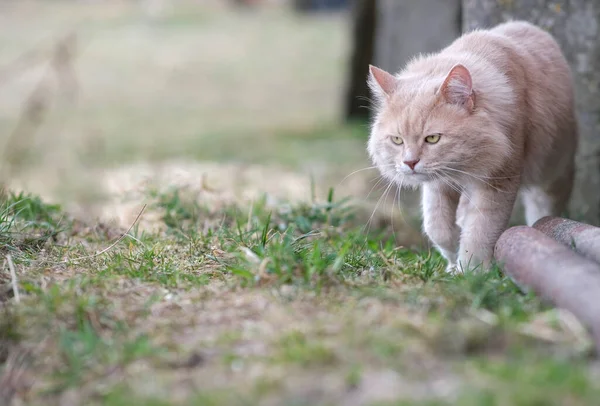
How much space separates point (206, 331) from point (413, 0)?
222 inches

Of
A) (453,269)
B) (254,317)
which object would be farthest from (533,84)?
(254,317)

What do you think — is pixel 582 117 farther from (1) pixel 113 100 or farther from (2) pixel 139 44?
(2) pixel 139 44

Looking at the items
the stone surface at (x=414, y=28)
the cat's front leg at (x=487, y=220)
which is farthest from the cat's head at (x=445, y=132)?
the stone surface at (x=414, y=28)

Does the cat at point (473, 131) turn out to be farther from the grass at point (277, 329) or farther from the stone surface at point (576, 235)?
the grass at point (277, 329)

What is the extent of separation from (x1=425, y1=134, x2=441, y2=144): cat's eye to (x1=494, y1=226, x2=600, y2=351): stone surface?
0.51 metres

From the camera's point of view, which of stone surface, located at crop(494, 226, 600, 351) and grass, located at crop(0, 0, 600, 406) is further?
stone surface, located at crop(494, 226, 600, 351)

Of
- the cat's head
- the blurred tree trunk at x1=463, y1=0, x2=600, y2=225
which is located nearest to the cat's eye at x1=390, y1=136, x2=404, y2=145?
the cat's head

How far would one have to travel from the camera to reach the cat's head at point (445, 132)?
130 inches

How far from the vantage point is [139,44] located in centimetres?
1480

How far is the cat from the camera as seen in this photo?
332 centimetres

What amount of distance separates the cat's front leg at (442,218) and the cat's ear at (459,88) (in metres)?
0.53

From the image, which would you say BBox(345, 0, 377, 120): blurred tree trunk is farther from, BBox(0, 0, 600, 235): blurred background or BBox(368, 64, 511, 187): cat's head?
BBox(368, 64, 511, 187): cat's head

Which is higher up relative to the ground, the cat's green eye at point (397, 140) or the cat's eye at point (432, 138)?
the cat's eye at point (432, 138)

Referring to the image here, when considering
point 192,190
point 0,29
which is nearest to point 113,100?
point 0,29
